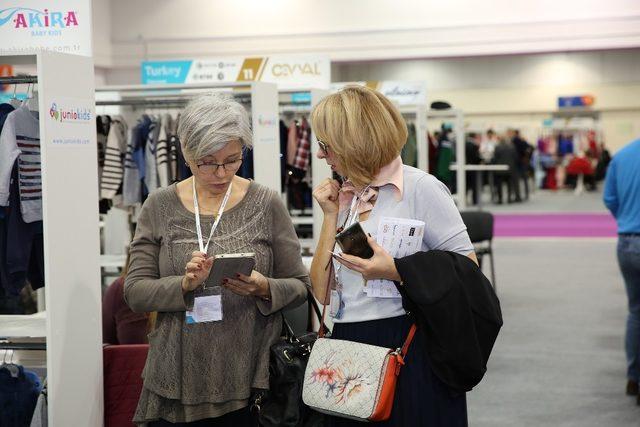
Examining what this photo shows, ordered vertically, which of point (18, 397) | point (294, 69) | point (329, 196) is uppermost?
point (294, 69)

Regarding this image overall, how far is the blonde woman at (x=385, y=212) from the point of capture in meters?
2.18

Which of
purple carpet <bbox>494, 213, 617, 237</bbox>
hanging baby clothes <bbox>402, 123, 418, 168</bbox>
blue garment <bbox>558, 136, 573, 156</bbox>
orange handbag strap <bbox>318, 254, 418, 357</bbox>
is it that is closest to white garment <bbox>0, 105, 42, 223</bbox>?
orange handbag strap <bbox>318, 254, 418, 357</bbox>

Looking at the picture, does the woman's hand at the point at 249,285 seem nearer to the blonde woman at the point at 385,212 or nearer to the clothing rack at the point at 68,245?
the blonde woman at the point at 385,212

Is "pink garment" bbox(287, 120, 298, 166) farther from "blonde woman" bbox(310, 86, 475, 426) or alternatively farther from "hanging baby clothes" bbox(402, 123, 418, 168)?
"blonde woman" bbox(310, 86, 475, 426)

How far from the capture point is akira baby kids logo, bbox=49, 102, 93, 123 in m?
3.09

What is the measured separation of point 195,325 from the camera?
255cm

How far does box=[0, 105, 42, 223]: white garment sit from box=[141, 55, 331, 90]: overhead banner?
4996mm

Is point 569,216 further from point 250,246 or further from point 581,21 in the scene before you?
point 250,246

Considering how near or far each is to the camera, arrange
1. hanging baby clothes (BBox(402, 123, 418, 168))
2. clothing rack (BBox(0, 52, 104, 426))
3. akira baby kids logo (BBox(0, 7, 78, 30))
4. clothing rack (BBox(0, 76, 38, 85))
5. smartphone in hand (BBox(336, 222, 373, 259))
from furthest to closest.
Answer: hanging baby clothes (BBox(402, 123, 418, 168)), akira baby kids logo (BBox(0, 7, 78, 30)), clothing rack (BBox(0, 76, 38, 85)), clothing rack (BBox(0, 52, 104, 426)), smartphone in hand (BBox(336, 222, 373, 259))

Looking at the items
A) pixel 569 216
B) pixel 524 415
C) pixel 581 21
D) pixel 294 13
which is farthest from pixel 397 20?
pixel 524 415

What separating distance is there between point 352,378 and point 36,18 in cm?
310

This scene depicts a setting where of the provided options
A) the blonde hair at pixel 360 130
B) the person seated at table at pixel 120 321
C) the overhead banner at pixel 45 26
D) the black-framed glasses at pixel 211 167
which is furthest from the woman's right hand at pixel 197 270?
the overhead banner at pixel 45 26

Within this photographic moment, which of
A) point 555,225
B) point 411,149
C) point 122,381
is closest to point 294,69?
point 411,149

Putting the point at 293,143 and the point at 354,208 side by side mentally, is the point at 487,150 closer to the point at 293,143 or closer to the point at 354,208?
the point at 293,143
